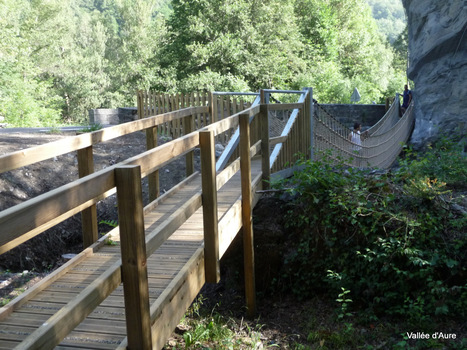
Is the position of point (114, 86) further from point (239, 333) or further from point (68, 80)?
point (239, 333)

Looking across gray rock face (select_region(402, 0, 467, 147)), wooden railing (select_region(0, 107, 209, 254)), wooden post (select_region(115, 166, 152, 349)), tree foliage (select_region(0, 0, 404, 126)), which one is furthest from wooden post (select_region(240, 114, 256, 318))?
tree foliage (select_region(0, 0, 404, 126))

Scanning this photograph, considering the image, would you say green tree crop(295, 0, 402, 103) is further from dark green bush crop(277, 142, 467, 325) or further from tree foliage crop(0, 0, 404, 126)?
dark green bush crop(277, 142, 467, 325)

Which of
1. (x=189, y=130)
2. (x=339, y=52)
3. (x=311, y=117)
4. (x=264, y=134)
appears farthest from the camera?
(x=339, y=52)

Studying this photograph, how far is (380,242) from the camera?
16.6 feet

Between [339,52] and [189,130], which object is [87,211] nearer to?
[189,130]

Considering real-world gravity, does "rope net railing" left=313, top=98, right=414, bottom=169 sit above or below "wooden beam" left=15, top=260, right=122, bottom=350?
below

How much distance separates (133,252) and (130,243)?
4 centimetres

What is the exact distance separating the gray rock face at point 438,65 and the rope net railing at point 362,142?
63cm

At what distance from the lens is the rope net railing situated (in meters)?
7.28

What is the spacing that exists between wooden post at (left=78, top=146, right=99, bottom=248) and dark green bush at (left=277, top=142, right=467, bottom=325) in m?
2.32

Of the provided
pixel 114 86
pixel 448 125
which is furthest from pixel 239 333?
pixel 114 86

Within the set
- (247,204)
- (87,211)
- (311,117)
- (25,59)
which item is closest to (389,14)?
(25,59)

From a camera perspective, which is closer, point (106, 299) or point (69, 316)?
point (69, 316)

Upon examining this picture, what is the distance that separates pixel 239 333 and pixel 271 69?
18.0 metres
